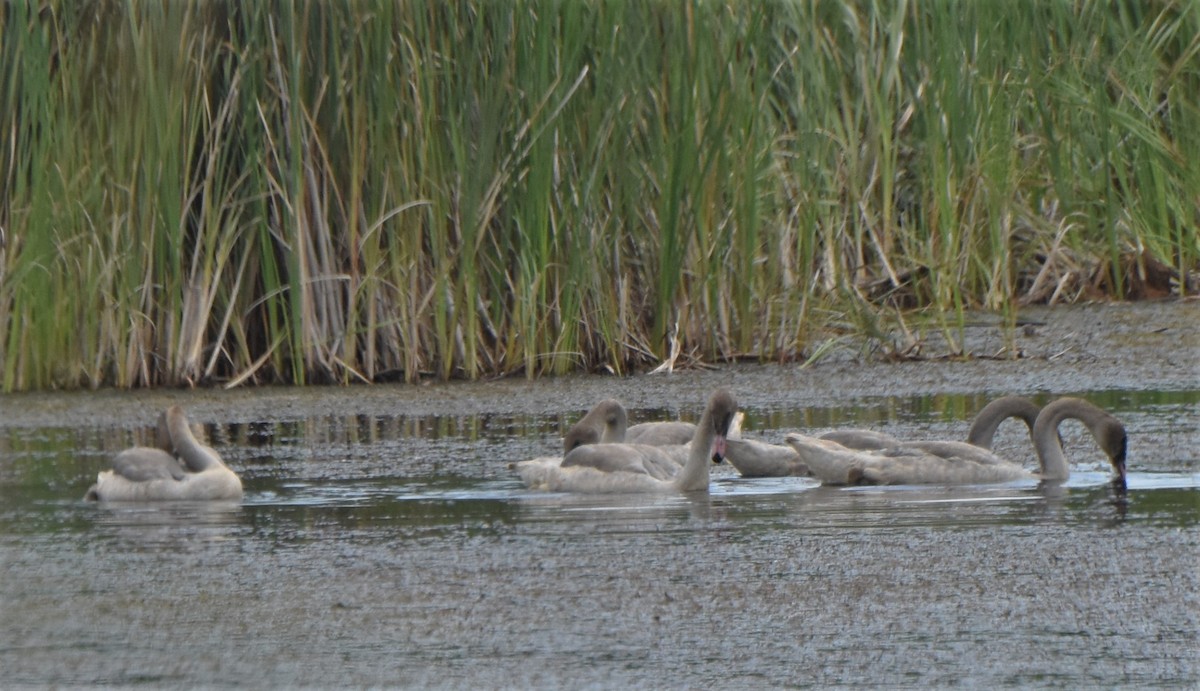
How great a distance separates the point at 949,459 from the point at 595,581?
2.35 m

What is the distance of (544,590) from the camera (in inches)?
211

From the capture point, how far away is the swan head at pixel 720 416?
7.46m

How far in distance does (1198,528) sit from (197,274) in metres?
5.82

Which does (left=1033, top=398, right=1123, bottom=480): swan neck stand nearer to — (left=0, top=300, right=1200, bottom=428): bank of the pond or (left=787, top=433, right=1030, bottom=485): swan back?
(left=787, top=433, right=1030, bottom=485): swan back

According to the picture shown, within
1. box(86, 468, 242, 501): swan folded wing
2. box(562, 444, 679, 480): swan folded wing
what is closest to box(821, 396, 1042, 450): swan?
box(562, 444, 679, 480): swan folded wing

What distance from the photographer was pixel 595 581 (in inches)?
214

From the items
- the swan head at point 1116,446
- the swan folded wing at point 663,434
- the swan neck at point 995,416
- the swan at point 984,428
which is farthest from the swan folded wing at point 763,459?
the swan head at point 1116,446

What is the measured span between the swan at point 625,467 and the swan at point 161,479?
107 cm

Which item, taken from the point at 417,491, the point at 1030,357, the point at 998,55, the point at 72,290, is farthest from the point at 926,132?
the point at 417,491

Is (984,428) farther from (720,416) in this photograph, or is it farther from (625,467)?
(625,467)

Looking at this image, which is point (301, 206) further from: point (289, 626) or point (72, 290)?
point (289, 626)

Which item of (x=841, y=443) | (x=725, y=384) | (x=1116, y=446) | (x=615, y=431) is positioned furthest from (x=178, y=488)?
(x=725, y=384)

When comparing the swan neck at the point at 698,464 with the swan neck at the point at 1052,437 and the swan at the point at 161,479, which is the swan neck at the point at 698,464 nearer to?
the swan neck at the point at 1052,437

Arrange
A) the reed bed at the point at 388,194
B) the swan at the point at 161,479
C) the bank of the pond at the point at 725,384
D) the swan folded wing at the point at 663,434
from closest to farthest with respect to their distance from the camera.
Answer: the swan at the point at 161,479, the swan folded wing at the point at 663,434, the bank of the pond at the point at 725,384, the reed bed at the point at 388,194
